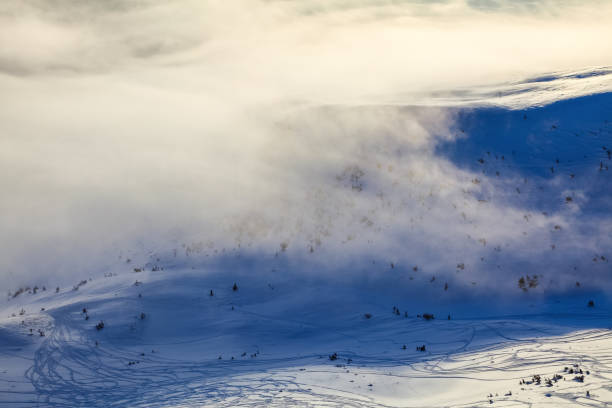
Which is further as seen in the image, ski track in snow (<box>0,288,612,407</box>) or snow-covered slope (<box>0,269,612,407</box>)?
snow-covered slope (<box>0,269,612,407</box>)

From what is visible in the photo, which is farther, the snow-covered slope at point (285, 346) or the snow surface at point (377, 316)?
the snow surface at point (377, 316)

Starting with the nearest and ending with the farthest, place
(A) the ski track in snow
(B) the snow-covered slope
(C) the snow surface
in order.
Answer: (A) the ski track in snow, (B) the snow-covered slope, (C) the snow surface

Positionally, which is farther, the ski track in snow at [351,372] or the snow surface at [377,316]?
the snow surface at [377,316]

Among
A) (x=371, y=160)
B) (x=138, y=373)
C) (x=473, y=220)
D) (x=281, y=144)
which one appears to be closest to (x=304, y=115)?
(x=281, y=144)

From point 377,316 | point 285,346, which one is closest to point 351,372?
point 285,346

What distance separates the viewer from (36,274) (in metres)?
22.2

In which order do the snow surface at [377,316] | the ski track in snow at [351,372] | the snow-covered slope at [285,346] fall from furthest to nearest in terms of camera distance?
1. the snow surface at [377,316]
2. the snow-covered slope at [285,346]
3. the ski track in snow at [351,372]

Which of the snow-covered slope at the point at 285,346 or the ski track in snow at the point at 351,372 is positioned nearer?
the ski track in snow at the point at 351,372

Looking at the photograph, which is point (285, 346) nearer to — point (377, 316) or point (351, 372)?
point (351, 372)

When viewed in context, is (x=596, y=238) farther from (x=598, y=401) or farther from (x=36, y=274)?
(x=36, y=274)

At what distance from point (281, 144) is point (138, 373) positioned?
15621 millimetres

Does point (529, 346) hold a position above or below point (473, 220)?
below

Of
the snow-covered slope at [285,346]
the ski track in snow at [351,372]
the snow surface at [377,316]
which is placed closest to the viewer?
the ski track in snow at [351,372]

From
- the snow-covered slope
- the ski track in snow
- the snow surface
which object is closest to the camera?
the ski track in snow
